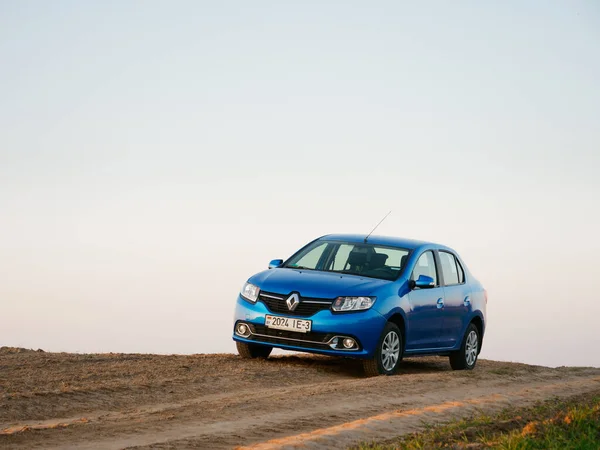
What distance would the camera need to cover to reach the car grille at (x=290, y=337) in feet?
43.3

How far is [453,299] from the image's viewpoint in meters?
15.2

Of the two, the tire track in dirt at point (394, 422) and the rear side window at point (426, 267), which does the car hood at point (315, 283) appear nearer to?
the rear side window at point (426, 267)

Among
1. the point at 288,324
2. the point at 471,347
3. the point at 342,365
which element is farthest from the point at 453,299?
the point at 288,324

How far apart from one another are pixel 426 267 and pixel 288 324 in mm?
2451

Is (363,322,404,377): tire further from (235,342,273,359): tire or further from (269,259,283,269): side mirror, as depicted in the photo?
(269,259,283,269): side mirror

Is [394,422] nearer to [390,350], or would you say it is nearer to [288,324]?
[288,324]

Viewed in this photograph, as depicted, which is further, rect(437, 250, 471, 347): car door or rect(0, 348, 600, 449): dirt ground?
rect(437, 250, 471, 347): car door

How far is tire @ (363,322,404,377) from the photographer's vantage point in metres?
13.3

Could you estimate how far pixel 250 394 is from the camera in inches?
443

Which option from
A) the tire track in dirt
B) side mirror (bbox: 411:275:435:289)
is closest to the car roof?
side mirror (bbox: 411:275:435:289)

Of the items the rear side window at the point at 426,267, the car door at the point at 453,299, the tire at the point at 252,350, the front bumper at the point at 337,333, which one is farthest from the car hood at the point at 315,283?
the car door at the point at 453,299

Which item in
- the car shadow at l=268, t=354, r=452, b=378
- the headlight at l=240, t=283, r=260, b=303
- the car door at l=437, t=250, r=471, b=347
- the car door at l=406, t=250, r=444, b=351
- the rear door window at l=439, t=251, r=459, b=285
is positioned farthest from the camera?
the rear door window at l=439, t=251, r=459, b=285

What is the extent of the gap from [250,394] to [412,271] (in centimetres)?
377

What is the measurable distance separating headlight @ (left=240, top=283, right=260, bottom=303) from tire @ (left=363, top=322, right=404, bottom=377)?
1.62 m
